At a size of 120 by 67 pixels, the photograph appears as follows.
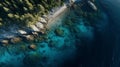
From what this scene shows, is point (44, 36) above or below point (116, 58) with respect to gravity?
above

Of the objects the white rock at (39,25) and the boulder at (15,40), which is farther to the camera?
the white rock at (39,25)

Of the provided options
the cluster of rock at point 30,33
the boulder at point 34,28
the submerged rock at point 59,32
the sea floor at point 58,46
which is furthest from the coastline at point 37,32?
the submerged rock at point 59,32

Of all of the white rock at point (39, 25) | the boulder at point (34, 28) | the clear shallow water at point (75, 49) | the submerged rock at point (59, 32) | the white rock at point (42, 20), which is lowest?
the clear shallow water at point (75, 49)

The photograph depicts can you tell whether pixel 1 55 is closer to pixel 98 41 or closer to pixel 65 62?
pixel 65 62

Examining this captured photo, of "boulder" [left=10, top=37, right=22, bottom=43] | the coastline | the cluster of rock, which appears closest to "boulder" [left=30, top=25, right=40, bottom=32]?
the cluster of rock

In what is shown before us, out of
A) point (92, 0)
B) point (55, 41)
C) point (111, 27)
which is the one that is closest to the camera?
point (55, 41)

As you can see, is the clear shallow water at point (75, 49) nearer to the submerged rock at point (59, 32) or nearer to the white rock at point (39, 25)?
the submerged rock at point (59, 32)

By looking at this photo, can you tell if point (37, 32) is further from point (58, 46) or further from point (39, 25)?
point (58, 46)

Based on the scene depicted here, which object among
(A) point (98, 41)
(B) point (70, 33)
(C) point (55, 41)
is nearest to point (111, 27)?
(A) point (98, 41)

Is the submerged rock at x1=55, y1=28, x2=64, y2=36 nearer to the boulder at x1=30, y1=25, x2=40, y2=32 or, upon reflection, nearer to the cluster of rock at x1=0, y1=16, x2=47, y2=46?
the cluster of rock at x1=0, y1=16, x2=47, y2=46
